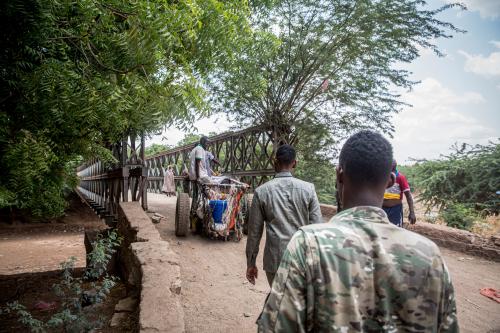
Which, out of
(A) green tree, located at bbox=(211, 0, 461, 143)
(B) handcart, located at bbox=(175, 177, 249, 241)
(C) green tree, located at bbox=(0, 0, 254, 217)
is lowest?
(B) handcart, located at bbox=(175, 177, 249, 241)

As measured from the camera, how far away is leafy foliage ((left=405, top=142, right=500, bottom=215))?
1024 centimetres

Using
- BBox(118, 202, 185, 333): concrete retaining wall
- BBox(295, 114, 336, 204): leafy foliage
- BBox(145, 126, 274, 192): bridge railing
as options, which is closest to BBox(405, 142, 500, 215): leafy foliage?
BBox(295, 114, 336, 204): leafy foliage

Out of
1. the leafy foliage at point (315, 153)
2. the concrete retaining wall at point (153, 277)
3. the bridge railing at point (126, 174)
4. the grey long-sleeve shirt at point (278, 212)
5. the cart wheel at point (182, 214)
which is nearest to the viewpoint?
the concrete retaining wall at point (153, 277)

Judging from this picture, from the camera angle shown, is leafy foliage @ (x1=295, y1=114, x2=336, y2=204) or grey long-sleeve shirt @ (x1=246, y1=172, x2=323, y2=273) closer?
grey long-sleeve shirt @ (x1=246, y1=172, x2=323, y2=273)

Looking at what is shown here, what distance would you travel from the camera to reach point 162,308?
3002mm

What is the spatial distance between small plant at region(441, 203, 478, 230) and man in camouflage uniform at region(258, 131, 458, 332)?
379 inches

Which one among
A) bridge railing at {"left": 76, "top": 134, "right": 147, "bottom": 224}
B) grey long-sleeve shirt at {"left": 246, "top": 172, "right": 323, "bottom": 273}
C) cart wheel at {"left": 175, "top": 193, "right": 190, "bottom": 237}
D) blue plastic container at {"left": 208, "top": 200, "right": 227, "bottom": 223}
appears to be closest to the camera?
grey long-sleeve shirt at {"left": 246, "top": 172, "right": 323, "bottom": 273}

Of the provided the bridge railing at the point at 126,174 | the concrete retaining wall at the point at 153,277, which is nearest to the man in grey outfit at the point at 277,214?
the concrete retaining wall at the point at 153,277

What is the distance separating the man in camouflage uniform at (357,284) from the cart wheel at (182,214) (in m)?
5.85

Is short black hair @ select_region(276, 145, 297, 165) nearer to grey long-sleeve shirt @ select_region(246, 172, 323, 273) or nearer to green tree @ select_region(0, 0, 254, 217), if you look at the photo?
grey long-sleeve shirt @ select_region(246, 172, 323, 273)

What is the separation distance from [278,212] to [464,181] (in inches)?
432

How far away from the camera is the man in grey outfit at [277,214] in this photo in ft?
9.91

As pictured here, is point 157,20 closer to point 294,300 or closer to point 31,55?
point 31,55

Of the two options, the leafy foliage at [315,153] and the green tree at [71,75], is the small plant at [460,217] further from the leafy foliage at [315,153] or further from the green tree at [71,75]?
the green tree at [71,75]
